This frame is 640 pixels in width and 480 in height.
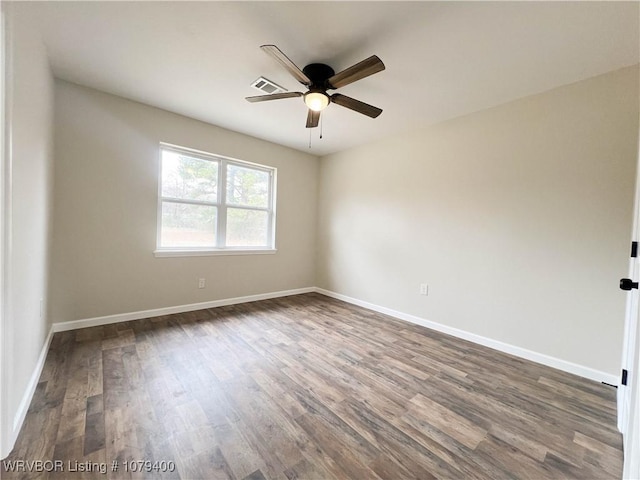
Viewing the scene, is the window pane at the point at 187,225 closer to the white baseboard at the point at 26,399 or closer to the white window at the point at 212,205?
the white window at the point at 212,205

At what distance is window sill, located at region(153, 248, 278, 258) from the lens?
3158 millimetres

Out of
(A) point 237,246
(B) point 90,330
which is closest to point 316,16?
(A) point 237,246

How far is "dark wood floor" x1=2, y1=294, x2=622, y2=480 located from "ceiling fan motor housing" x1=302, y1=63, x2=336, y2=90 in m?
2.31

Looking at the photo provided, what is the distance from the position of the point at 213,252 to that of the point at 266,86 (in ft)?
7.35

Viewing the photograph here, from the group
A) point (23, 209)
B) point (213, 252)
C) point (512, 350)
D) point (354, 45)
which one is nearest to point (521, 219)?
point (512, 350)

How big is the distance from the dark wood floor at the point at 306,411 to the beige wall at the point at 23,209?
248mm

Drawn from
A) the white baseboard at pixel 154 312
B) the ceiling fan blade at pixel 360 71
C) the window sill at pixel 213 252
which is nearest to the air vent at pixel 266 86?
the ceiling fan blade at pixel 360 71

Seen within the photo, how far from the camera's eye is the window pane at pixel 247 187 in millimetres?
3766

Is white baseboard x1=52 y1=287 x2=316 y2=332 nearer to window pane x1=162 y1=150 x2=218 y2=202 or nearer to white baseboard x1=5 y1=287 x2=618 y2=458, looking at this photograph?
white baseboard x1=5 y1=287 x2=618 y2=458

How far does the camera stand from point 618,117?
2.00 m

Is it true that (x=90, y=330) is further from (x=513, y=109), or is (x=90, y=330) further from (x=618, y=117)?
(x=618, y=117)

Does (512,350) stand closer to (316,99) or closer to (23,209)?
(316,99)

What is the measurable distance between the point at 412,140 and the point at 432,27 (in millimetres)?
1717

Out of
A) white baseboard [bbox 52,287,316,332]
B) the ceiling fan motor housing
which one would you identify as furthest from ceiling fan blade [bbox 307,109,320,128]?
white baseboard [bbox 52,287,316,332]
